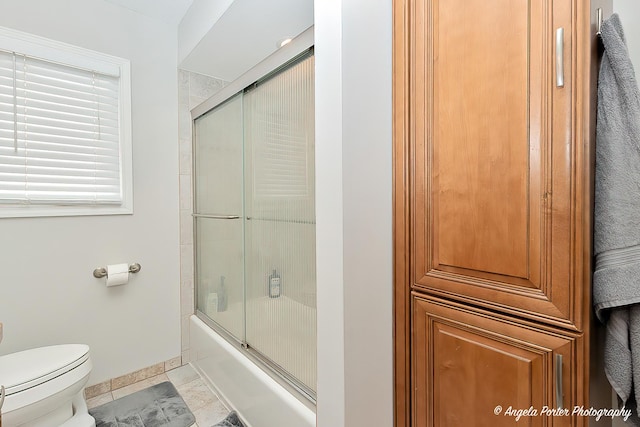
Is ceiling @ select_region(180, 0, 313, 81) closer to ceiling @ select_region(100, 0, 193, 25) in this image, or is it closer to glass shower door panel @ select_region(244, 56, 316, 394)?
ceiling @ select_region(100, 0, 193, 25)

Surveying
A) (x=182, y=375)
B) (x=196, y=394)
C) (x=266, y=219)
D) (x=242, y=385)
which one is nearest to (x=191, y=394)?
(x=196, y=394)

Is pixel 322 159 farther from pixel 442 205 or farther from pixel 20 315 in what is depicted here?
pixel 20 315

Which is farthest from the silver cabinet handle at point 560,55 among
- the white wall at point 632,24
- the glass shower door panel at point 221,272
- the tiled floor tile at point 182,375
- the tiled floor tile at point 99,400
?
the tiled floor tile at point 99,400

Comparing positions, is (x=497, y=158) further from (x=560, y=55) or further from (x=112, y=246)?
(x=112, y=246)

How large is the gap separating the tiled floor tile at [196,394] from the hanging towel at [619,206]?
1913 mm

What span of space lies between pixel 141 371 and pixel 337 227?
1.96 meters

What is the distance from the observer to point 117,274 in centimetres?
188

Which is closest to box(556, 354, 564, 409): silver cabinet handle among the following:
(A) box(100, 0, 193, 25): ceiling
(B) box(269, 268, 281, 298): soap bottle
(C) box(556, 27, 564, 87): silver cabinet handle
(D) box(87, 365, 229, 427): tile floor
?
(C) box(556, 27, 564, 87): silver cabinet handle

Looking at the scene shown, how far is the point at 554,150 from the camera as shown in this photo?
0.66m

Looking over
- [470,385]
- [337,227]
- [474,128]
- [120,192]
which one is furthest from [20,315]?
[474,128]

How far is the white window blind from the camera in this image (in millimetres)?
1617

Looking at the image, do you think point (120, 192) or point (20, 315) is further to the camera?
point (120, 192)

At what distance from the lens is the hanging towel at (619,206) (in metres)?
0.63

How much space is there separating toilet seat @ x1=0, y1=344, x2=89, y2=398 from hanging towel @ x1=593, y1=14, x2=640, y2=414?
1984mm
